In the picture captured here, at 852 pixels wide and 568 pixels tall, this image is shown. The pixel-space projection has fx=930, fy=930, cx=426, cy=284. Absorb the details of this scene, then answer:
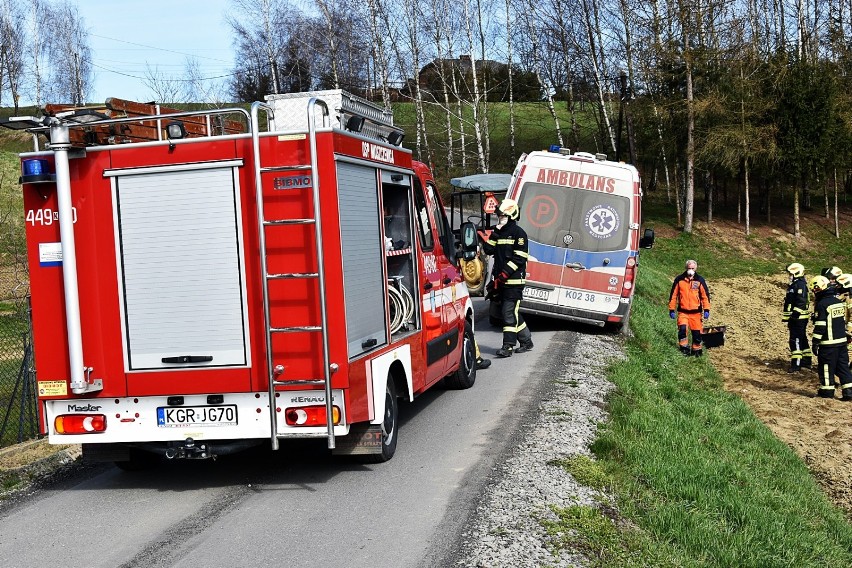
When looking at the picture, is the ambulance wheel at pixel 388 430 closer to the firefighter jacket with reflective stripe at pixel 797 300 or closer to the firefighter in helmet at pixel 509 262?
the firefighter in helmet at pixel 509 262

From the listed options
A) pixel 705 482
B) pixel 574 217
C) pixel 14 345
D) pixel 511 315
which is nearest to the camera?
pixel 705 482

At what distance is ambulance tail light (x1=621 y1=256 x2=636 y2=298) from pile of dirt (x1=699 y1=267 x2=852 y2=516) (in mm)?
2180

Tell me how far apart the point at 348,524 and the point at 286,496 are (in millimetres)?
918

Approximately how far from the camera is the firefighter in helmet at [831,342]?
14211 mm

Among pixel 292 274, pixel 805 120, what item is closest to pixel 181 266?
pixel 292 274

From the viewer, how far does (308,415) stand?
261 inches

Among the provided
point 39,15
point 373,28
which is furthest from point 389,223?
point 39,15

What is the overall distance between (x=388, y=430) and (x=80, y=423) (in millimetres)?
2378

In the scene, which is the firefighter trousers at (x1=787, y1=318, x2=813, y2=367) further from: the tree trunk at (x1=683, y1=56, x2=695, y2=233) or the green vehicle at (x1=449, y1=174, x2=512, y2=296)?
the tree trunk at (x1=683, y1=56, x2=695, y2=233)

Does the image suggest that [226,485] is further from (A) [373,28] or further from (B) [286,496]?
(A) [373,28]

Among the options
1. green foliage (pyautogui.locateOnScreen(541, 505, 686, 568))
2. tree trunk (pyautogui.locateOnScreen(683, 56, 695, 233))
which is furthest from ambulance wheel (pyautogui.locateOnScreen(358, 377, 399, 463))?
tree trunk (pyautogui.locateOnScreen(683, 56, 695, 233))

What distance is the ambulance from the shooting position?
1452 cm

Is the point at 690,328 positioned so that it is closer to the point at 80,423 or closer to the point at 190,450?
the point at 190,450

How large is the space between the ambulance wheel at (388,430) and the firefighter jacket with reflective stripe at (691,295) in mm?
8810
